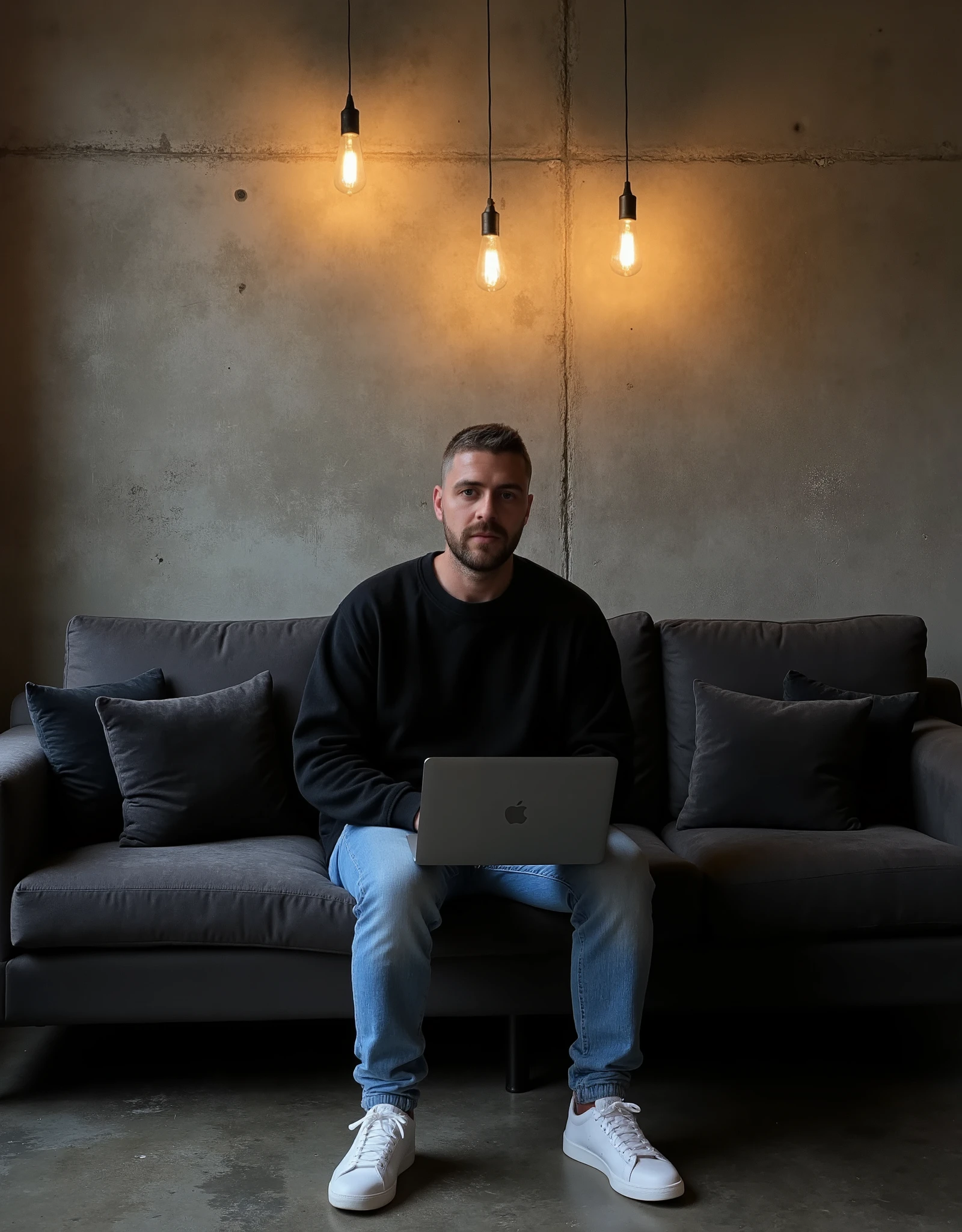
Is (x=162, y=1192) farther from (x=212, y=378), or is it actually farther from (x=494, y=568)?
(x=212, y=378)

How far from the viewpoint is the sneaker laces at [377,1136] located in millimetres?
2041

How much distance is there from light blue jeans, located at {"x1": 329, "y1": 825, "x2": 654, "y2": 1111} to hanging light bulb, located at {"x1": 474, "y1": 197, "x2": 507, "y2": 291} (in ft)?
6.37

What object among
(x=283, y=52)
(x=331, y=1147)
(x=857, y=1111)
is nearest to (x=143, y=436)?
(x=283, y=52)

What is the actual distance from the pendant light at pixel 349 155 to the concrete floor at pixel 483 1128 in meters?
2.36

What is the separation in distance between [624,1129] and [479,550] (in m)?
1.12

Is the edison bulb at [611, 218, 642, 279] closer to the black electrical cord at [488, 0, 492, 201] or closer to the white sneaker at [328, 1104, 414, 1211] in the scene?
the black electrical cord at [488, 0, 492, 201]

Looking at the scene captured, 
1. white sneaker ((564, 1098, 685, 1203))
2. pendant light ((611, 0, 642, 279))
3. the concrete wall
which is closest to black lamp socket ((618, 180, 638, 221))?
pendant light ((611, 0, 642, 279))

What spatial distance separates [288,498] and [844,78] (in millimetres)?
2201

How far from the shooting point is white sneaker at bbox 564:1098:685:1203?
6.73 feet

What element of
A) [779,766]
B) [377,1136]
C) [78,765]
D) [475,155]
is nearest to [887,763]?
[779,766]

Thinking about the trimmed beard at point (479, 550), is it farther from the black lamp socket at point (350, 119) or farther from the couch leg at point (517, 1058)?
the black lamp socket at point (350, 119)

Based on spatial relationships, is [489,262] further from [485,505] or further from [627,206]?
[485,505]

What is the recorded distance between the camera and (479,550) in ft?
8.09

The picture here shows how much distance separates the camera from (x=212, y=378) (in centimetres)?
372
